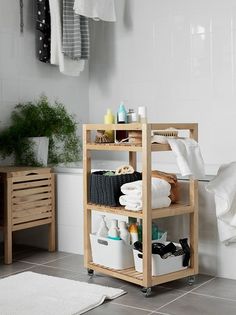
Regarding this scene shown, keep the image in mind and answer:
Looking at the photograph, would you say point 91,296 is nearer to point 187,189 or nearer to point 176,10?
point 187,189

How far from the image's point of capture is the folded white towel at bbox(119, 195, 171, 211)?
261 centimetres

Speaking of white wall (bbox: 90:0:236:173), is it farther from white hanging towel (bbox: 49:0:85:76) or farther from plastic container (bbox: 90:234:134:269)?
plastic container (bbox: 90:234:134:269)

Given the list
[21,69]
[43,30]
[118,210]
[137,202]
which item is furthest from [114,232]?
[43,30]

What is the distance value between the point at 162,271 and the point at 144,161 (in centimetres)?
55

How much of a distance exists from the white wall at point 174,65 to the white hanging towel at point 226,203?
4.26ft

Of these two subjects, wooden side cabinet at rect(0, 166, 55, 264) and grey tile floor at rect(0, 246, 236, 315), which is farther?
wooden side cabinet at rect(0, 166, 55, 264)

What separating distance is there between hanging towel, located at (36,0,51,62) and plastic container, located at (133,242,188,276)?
1.90m

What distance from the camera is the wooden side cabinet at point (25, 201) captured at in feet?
10.6

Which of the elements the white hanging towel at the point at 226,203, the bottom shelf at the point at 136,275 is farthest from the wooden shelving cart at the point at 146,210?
the white hanging towel at the point at 226,203

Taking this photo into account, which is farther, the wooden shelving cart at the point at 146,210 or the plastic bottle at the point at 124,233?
the plastic bottle at the point at 124,233

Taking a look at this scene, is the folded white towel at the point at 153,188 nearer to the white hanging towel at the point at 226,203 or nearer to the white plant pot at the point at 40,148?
the white hanging towel at the point at 226,203

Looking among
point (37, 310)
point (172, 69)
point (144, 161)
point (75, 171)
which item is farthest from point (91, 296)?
point (172, 69)

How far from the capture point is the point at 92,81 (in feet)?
15.4

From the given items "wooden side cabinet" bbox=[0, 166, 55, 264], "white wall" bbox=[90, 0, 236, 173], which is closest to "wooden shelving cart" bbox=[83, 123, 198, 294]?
"wooden side cabinet" bbox=[0, 166, 55, 264]
